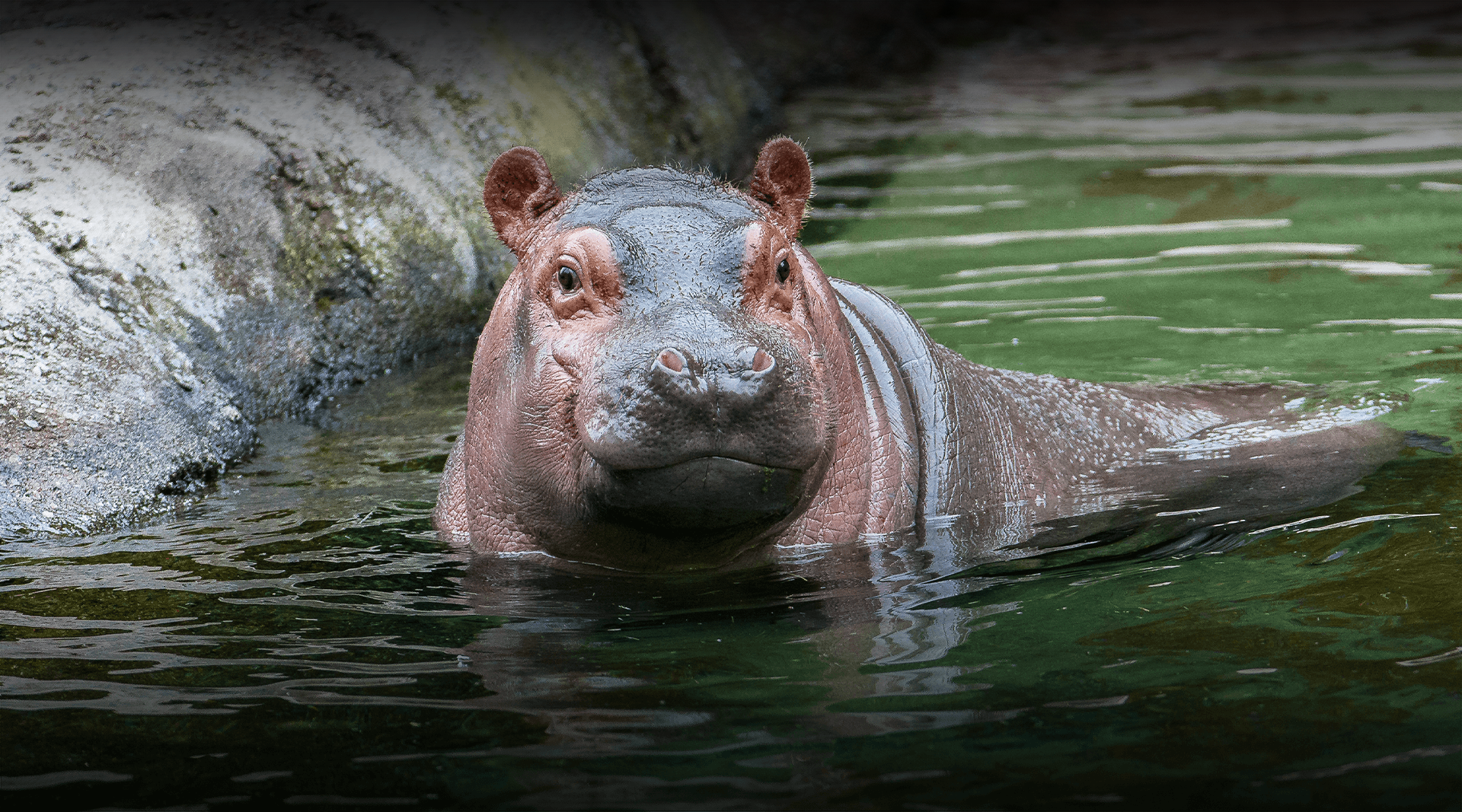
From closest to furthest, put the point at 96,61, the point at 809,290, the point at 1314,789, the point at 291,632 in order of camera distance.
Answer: the point at 1314,789, the point at 291,632, the point at 809,290, the point at 96,61

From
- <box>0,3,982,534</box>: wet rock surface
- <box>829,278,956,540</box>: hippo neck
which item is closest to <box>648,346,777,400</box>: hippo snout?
<box>829,278,956,540</box>: hippo neck

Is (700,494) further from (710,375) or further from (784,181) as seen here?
(784,181)

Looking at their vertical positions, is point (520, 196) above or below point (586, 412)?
above

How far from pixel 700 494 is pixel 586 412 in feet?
1.19

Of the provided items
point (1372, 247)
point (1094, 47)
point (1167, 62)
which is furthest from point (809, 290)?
point (1094, 47)

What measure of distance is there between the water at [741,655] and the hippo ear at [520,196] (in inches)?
40.5

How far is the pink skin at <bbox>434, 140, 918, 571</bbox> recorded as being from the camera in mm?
4027

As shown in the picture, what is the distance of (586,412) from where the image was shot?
150 inches

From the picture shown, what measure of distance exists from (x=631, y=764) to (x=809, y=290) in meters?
1.83

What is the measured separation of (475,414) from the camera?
4.73 m

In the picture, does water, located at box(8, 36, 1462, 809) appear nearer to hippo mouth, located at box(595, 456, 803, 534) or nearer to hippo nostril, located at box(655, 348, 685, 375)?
hippo mouth, located at box(595, 456, 803, 534)

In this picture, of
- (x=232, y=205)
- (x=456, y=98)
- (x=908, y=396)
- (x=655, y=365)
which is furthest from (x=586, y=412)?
(x=456, y=98)

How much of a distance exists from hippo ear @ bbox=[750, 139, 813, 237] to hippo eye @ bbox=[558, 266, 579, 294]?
31.5 inches

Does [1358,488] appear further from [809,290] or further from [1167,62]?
[1167,62]
